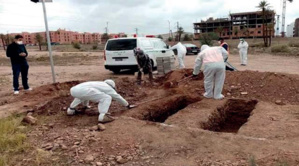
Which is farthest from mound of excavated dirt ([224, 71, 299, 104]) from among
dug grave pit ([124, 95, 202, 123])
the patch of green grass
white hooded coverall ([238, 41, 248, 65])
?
white hooded coverall ([238, 41, 248, 65])

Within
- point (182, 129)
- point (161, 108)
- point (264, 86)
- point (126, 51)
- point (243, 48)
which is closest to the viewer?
point (182, 129)

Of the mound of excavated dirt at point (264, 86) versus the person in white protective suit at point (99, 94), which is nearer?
the person in white protective suit at point (99, 94)

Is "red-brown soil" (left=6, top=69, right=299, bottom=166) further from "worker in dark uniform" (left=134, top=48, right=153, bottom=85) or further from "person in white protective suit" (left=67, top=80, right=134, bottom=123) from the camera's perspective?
"worker in dark uniform" (left=134, top=48, right=153, bottom=85)

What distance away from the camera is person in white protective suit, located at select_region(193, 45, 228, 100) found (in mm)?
6719

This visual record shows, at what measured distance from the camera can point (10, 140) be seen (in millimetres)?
4297

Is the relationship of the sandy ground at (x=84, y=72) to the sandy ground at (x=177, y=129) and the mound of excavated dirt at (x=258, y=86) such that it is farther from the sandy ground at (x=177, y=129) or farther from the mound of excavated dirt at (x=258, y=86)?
the mound of excavated dirt at (x=258, y=86)

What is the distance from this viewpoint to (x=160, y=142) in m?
4.16

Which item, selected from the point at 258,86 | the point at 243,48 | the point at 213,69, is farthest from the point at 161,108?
the point at 243,48

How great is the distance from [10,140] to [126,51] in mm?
7557

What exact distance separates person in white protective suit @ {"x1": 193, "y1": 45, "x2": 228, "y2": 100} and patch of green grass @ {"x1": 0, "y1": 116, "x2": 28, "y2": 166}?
4.23 metres

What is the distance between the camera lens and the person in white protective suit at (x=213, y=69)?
6.72 m

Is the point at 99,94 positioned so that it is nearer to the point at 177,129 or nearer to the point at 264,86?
the point at 177,129

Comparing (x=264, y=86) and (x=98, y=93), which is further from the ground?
(x=98, y=93)

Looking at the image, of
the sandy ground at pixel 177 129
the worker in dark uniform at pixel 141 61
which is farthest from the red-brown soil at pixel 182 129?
the worker in dark uniform at pixel 141 61
